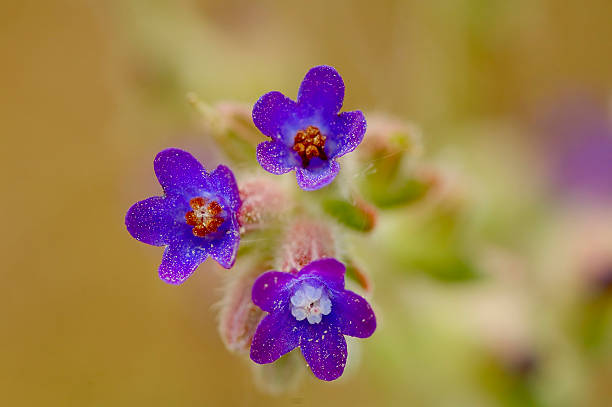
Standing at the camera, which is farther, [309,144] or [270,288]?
[309,144]

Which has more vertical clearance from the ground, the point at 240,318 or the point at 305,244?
the point at 305,244

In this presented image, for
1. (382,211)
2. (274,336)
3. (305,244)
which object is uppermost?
(382,211)

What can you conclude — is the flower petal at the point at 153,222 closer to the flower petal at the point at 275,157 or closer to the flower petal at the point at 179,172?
the flower petal at the point at 179,172

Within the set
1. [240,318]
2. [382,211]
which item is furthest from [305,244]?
[382,211]

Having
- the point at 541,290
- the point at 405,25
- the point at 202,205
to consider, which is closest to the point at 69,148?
the point at 405,25

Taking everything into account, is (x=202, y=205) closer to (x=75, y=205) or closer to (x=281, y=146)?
(x=281, y=146)

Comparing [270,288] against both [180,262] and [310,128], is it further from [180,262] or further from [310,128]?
[310,128]

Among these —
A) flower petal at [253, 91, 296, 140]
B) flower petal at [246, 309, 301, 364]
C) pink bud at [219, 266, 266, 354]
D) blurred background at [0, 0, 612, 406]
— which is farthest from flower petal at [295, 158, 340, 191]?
blurred background at [0, 0, 612, 406]
